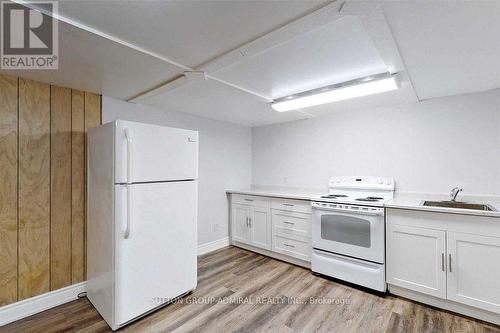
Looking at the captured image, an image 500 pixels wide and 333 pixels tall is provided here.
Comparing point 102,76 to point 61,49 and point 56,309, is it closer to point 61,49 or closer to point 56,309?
point 61,49

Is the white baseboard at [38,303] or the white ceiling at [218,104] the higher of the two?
the white ceiling at [218,104]

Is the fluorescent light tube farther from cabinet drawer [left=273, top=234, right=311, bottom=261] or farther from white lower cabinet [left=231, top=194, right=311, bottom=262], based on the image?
cabinet drawer [left=273, top=234, right=311, bottom=261]

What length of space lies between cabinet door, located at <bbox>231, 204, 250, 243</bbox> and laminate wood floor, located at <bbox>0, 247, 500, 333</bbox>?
103 centimetres

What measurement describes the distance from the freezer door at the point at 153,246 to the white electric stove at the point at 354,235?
4.97 ft

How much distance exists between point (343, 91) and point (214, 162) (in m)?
2.24

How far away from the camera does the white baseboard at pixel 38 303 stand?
204 cm

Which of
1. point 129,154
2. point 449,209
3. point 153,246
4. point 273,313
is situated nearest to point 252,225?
point 273,313

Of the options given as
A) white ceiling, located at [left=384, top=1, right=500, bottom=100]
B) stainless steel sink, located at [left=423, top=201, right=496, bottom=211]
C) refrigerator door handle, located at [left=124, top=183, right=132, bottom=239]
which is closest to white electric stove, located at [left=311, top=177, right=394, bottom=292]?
stainless steel sink, located at [left=423, top=201, right=496, bottom=211]

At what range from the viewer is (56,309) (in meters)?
2.23

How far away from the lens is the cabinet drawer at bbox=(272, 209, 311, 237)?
312 centimetres

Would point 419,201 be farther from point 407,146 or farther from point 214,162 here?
point 214,162

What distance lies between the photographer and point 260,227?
360 centimetres

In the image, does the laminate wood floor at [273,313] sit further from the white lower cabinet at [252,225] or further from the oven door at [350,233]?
the white lower cabinet at [252,225]

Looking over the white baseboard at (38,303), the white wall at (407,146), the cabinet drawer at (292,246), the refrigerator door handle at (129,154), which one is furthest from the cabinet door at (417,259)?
the white baseboard at (38,303)
